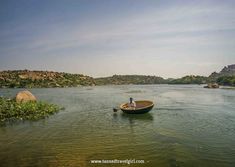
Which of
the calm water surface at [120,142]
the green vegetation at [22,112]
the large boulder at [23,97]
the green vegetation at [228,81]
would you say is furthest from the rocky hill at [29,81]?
the calm water surface at [120,142]

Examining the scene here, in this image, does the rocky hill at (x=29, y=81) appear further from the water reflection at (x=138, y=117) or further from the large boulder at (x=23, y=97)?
the water reflection at (x=138, y=117)

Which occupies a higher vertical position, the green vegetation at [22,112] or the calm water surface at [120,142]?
the green vegetation at [22,112]

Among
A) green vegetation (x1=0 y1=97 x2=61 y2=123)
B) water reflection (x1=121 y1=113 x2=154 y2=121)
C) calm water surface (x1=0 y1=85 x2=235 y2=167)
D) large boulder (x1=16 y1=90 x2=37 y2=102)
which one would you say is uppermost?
large boulder (x1=16 y1=90 x2=37 y2=102)

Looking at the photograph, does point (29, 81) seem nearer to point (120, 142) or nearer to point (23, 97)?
point (23, 97)

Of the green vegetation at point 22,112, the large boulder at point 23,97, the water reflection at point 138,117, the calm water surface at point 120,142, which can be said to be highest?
the large boulder at point 23,97

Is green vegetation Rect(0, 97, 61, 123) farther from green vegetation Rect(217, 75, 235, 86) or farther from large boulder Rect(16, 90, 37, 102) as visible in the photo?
green vegetation Rect(217, 75, 235, 86)

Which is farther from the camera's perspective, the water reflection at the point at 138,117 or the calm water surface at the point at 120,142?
the water reflection at the point at 138,117

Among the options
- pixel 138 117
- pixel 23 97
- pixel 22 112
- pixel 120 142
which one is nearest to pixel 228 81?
pixel 138 117

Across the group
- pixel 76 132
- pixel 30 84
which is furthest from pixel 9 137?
pixel 30 84

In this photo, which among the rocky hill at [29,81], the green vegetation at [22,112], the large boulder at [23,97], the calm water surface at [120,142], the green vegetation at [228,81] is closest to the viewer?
the calm water surface at [120,142]

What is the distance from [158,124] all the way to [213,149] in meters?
9.71

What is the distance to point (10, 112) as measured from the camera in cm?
3019

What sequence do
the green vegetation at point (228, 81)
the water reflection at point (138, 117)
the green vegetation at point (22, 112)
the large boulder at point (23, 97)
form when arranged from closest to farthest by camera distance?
the water reflection at point (138, 117) < the green vegetation at point (22, 112) < the large boulder at point (23, 97) < the green vegetation at point (228, 81)

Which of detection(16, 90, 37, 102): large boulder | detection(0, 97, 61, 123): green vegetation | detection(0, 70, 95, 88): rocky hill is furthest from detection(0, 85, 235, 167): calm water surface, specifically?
detection(0, 70, 95, 88): rocky hill
